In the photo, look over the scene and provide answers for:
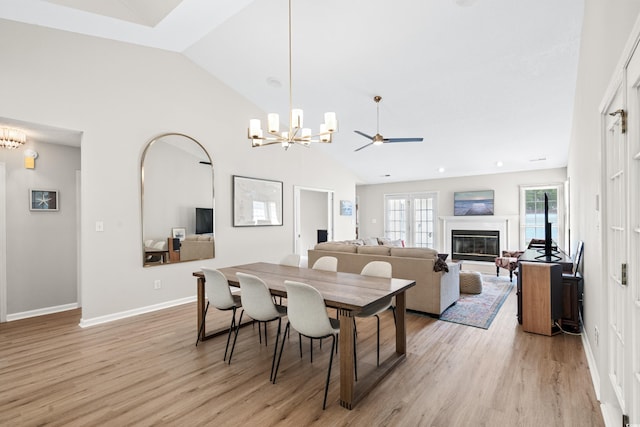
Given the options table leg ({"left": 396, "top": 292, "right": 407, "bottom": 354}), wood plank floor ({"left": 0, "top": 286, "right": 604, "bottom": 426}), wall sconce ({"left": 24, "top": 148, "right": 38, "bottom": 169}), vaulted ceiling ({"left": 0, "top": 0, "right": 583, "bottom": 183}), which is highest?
vaulted ceiling ({"left": 0, "top": 0, "right": 583, "bottom": 183})

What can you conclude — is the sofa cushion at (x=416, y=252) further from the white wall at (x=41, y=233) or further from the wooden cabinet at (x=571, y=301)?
the white wall at (x=41, y=233)

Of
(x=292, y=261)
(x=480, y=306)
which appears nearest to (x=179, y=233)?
(x=292, y=261)

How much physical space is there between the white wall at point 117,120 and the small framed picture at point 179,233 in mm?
429

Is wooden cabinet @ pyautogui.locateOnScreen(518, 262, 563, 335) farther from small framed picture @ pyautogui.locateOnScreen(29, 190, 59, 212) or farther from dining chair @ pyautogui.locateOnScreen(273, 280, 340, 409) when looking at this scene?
small framed picture @ pyautogui.locateOnScreen(29, 190, 59, 212)

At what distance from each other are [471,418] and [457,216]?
7181 millimetres

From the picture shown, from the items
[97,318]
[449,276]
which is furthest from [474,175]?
[97,318]

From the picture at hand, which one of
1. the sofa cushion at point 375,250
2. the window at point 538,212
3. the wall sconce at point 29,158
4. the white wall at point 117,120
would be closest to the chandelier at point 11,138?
the wall sconce at point 29,158

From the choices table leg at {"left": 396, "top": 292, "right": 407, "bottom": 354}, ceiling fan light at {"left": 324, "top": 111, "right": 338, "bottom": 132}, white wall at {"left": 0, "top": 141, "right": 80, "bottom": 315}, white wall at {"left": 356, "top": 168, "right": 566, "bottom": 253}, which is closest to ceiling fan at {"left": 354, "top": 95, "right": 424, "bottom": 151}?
ceiling fan light at {"left": 324, "top": 111, "right": 338, "bottom": 132}

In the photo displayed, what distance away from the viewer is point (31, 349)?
317 centimetres

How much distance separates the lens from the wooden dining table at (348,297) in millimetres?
2197

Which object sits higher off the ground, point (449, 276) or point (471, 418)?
point (449, 276)

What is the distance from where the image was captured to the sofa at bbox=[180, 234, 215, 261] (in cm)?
483

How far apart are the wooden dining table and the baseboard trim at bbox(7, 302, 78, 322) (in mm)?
2602

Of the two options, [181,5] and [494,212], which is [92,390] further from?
[494,212]
